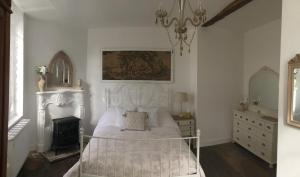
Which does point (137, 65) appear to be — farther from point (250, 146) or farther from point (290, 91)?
point (290, 91)

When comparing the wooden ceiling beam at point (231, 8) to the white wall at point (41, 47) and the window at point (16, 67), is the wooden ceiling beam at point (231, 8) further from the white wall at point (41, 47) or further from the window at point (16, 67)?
the window at point (16, 67)

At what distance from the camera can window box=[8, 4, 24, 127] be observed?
3.38m

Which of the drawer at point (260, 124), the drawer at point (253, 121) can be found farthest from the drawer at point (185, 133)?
the drawer at point (260, 124)

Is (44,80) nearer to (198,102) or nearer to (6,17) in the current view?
(6,17)

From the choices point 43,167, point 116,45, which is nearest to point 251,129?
point 116,45

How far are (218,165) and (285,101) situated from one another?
2.12 meters

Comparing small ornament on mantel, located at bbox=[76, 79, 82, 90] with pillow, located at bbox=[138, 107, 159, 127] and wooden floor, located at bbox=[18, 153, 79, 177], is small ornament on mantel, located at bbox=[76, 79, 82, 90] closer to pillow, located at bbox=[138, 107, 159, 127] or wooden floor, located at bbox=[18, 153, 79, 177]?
wooden floor, located at bbox=[18, 153, 79, 177]

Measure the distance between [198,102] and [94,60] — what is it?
2.65 m

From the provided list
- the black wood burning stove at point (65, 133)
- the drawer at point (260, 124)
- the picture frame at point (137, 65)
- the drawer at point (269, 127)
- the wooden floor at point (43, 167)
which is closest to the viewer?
the wooden floor at point (43, 167)

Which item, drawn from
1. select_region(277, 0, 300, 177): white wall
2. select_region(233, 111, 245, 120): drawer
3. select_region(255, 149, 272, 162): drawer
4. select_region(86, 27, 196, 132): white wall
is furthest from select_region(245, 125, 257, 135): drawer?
select_region(277, 0, 300, 177): white wall

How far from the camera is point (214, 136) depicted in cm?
475

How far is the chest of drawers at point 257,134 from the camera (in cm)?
355

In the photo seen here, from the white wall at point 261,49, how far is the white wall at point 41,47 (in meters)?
4.01

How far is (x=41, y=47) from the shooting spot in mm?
4195
